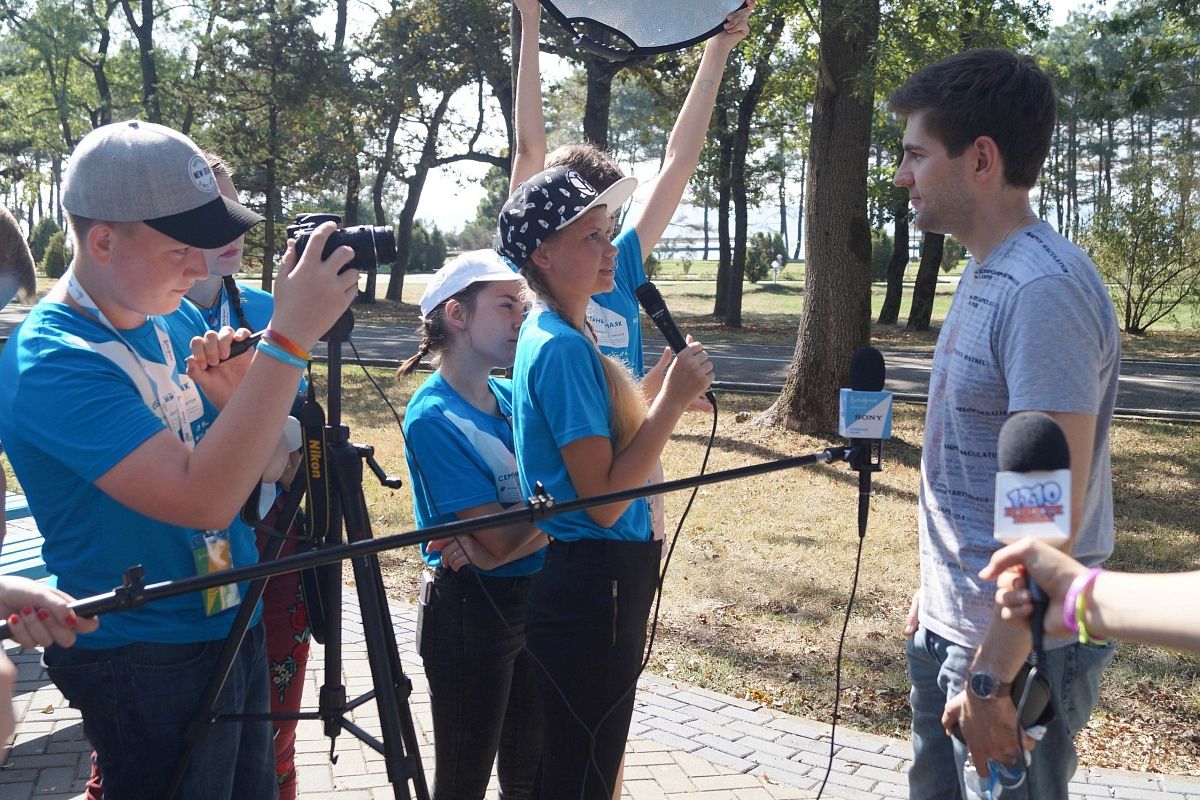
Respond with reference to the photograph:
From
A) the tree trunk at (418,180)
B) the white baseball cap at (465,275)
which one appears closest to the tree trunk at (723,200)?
the tree trunk at (418,180)

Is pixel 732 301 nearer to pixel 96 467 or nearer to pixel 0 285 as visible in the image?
pixel 0 285

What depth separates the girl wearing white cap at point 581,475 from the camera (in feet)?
8.42

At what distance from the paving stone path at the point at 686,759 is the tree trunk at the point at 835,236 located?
5957 mm

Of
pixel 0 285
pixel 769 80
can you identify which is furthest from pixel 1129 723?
pixel 769 80

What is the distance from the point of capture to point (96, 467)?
6.31 ft

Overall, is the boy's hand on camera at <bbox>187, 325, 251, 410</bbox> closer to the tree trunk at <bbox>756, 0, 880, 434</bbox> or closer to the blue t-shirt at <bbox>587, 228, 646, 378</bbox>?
the blue t-shirt at <bbox>587, 228, 646, 378</bbox>

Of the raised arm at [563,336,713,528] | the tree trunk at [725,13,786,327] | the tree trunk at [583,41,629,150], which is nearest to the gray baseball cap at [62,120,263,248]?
the raised arm at [563,336,713,528]

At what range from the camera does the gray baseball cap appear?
2.05 m

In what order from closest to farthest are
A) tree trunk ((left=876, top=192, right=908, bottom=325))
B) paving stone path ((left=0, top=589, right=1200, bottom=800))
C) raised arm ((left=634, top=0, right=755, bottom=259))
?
raised arm ((left=634, top=0, right=755, bottom=259))
paving stone path ((left=0, top=589, right=1200, bottom=800))
tree trunk ((left=876, top=192, right=908, bottom=325))

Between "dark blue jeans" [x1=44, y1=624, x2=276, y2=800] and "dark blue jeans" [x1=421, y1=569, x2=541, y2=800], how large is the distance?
87 cm

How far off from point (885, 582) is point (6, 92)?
1911 inches

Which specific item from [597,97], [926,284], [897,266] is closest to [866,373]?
[597,97]

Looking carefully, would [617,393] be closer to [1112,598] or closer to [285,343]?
[285,343]

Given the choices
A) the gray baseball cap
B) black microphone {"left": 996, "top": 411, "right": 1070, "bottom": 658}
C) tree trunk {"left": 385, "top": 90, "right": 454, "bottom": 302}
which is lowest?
black microphone {"left": 996, "top": 411, "right": 1070, "bottom": 658}
